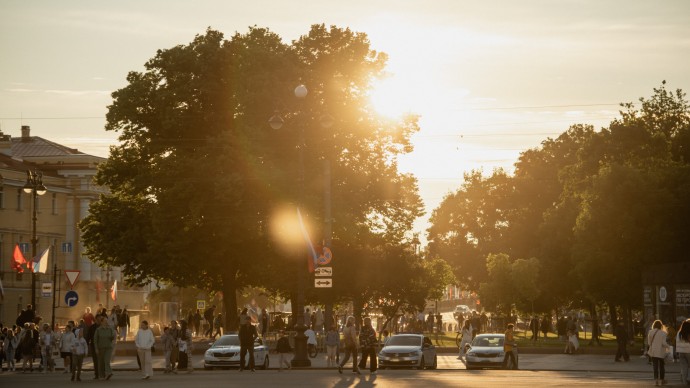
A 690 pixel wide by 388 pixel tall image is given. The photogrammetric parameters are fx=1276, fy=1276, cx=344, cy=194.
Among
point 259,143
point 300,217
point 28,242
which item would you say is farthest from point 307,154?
point 28,242

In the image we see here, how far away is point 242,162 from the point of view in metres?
61.1

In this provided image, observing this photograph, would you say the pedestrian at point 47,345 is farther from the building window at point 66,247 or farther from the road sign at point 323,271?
the building window at point 66,247

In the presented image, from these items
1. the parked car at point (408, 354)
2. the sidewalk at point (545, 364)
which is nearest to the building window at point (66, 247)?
the sidewalk at point (545, 364)

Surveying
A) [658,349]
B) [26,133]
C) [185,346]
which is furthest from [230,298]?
[26,133]

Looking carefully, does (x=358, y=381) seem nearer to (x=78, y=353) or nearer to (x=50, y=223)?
(x=78, y=353)

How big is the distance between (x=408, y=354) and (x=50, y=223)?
228ft

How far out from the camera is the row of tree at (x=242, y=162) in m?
60.2

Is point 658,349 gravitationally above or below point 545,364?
above

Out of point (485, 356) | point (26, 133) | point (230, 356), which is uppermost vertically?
point (26, 133)

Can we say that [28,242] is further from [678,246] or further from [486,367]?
[486,367]

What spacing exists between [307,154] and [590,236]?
1603 centimetres

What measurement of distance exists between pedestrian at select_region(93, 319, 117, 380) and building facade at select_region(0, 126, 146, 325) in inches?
2265

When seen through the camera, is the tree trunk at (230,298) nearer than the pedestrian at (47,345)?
No

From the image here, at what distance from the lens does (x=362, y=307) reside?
80312 millimetres
